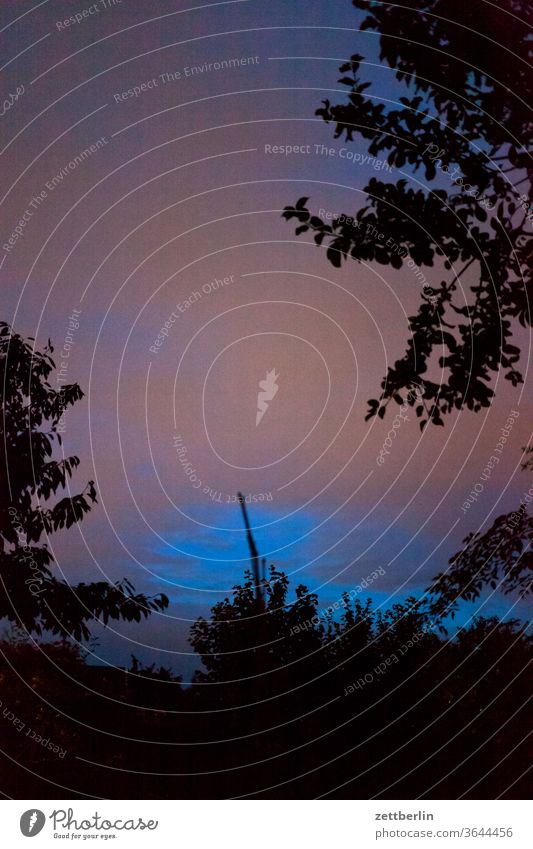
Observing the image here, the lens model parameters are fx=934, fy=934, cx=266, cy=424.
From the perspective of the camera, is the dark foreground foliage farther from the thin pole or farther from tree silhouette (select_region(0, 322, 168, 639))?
tree silhouette (select_region(0, 322, 168, 639))

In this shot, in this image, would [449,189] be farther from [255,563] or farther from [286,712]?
[286,712]

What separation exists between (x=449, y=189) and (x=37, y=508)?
1636mm

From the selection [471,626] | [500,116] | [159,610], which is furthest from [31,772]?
[500,116]

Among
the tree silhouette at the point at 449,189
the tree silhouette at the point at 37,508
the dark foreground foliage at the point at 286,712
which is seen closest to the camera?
the dark foreground foliage at the point at 286,712

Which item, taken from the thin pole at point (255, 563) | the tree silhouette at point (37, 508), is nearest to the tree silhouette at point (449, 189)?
the thin pole at point (255, 563)

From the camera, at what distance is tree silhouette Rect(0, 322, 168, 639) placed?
2.79m

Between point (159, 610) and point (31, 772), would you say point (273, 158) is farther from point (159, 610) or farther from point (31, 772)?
point (31, 772)

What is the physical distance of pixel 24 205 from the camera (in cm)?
291

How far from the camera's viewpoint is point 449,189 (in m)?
2.98

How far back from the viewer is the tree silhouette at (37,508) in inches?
110

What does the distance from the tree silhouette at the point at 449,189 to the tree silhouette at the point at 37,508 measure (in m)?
0.92

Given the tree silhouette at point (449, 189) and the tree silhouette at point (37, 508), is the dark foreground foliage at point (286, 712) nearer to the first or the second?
the tree silhouette at point (37, 508)

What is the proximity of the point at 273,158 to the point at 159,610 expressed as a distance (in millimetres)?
1428

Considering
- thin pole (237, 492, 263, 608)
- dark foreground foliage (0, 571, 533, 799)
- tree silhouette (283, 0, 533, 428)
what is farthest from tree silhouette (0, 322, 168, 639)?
tree silhouette (283, 0, 533, 428)
